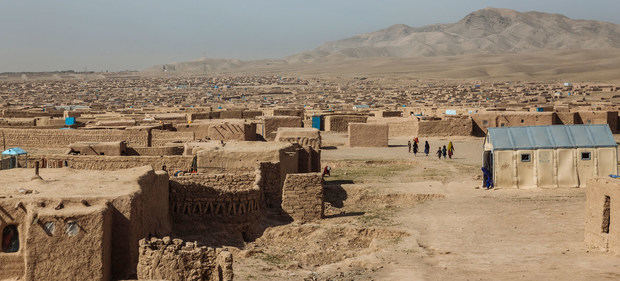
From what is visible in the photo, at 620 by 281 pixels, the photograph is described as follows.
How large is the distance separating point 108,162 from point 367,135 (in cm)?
1485

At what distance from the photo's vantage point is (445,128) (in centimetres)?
3281

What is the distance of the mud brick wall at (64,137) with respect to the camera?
22.4 metres

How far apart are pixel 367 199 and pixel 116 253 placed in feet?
30.1

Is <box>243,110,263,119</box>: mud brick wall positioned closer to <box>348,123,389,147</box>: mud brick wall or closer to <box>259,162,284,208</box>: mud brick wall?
<box>348,123,389,147</box>: mud brick wall

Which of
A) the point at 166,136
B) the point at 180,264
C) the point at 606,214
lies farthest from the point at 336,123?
the point at 180,264

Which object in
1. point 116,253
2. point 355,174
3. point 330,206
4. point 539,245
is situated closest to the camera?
point 116,253

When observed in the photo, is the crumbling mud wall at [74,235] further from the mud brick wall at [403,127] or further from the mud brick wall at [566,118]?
the mud brick wall at [566,118]

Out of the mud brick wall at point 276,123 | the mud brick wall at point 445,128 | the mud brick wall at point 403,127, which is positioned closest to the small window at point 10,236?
the mud brick wall at point 276,123

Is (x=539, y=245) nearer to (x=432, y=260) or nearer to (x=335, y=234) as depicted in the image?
(x=432, y=260)

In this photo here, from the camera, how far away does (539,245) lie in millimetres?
12023

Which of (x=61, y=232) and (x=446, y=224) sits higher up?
(x=61, y=232)

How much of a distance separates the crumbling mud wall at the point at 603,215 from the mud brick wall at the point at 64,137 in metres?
14.5

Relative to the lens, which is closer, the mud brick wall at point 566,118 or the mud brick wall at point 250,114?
the mud brick wall at point 566,118

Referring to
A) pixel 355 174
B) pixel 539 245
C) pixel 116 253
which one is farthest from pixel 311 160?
pixel 116 253
